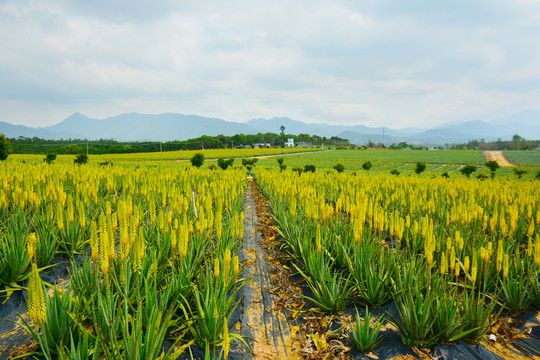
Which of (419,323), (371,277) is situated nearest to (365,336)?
(419,323)

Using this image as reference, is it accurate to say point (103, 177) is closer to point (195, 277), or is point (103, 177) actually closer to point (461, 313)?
point (195, 277)

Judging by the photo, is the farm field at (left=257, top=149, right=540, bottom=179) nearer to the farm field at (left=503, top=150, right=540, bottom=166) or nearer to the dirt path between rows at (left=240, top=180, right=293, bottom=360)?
the farm field at (left=503, top=150, right=540, bottom=166)

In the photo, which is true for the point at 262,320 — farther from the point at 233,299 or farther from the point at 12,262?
the point at 12,262

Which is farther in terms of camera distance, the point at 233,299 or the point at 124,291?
the point at 233,299

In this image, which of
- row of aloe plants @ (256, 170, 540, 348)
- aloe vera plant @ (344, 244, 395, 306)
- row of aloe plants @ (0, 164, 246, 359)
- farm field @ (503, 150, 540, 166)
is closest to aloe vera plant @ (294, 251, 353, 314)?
row of aloe plants @ (256, 170, 540, 348)

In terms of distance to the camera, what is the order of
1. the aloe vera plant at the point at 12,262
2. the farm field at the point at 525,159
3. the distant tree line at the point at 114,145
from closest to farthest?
1. the aloe vera plant at the point at 12,262
2. the farm field at the point at 525,159
3. the distant tree line at the point at 114,145

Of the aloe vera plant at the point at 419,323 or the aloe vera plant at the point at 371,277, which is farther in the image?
the aloe vera plant at the point at 371,277

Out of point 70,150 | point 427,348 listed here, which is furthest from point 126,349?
point 70,150

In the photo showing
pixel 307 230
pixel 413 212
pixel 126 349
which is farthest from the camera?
pixel 413 212

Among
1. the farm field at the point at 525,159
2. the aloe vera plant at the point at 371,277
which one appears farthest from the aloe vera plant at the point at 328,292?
the farm field at the point at 525,159

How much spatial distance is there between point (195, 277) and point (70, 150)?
8577 centimetres

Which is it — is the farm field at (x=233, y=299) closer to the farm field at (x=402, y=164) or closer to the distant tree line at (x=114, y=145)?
the farm field at (x=402, y=164)

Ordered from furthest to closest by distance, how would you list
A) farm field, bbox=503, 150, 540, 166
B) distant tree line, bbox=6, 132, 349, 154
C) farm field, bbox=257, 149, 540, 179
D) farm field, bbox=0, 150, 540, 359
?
distant tree line, bbox=6, 132, 349, 154, farm field, bbox=503, 150, 540, 166, farm field, bbox=257, 149, 540, 179, farm field, bbox=0, 150, 540, 359

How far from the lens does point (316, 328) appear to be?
10.9 feet
